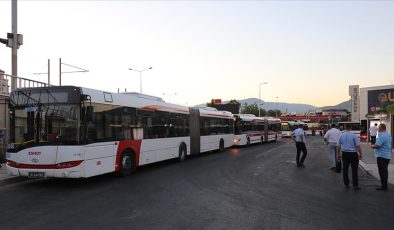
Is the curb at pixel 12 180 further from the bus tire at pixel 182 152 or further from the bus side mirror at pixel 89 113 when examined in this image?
the bus tire at pixel 182 152

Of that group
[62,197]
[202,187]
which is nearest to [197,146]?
[202,187]

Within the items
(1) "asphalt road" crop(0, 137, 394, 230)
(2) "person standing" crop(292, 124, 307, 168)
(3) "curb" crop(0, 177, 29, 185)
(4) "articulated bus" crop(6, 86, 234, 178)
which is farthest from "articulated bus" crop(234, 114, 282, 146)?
(3) "curb" crop(0, 177, 29, 185)

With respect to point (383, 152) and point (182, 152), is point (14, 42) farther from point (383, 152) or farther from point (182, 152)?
point (383, 152)

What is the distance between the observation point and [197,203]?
30.7ft

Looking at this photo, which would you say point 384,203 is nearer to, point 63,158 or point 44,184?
point 63,158

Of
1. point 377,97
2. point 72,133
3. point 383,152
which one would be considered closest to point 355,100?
point 377,97

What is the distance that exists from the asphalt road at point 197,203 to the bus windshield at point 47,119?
1345mm

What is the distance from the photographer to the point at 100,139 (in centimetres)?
1266

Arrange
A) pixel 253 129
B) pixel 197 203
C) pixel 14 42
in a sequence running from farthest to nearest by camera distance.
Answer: pixel 253 129 < pixel 14 42 < pixel 197 203

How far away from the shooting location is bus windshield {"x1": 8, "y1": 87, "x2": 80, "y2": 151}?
1169cm

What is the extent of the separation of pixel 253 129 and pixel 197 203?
2956cm

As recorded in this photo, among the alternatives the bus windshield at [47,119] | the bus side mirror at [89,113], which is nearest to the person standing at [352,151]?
the bus side mirror at [89,113]

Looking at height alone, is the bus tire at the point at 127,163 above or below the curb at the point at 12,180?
above

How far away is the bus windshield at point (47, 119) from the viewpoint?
11.7 m
